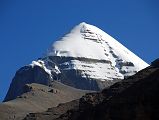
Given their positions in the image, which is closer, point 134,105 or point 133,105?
point 134,105

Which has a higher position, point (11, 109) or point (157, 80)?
point (11, 109)

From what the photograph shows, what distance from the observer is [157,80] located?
6944cm

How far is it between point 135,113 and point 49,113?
7920cm

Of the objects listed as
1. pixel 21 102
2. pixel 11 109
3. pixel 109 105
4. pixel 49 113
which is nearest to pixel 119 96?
pixel 109 105

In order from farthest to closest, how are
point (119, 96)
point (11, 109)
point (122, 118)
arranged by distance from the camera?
point (11, 109)
point (119, 96)
point (122, 118)

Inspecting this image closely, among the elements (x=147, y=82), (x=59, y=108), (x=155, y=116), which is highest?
(x=59, y=108)

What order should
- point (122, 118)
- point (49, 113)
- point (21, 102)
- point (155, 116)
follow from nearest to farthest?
point (155, 116), point (122, 118), point (49, 113), point (21, 102)

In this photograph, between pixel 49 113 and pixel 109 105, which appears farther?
pixel 49 113

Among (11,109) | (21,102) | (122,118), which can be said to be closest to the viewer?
(122,118)

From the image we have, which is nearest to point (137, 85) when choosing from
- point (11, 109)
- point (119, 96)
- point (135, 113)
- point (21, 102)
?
point (119, 96)

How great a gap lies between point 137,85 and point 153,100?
28.4 ft

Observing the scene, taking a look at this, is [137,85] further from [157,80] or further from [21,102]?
[21,102]

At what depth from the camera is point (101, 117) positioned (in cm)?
7494

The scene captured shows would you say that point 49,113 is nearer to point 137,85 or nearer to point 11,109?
point 11,109
